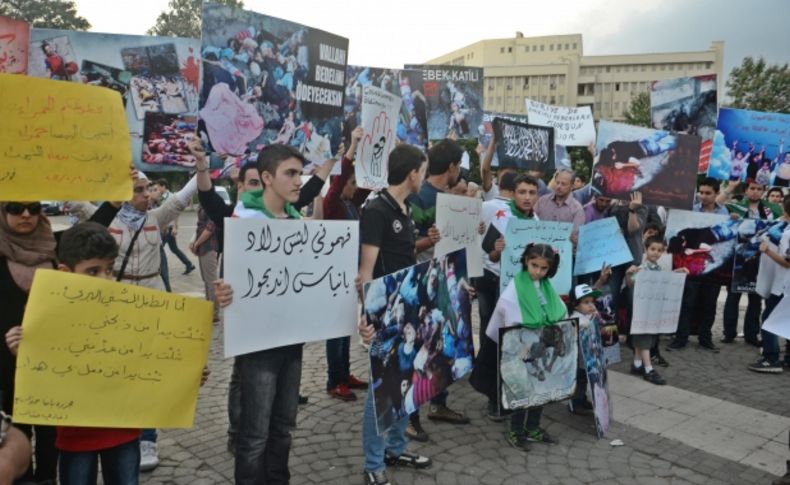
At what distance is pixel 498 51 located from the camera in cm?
12794

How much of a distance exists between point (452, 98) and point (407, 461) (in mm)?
6013

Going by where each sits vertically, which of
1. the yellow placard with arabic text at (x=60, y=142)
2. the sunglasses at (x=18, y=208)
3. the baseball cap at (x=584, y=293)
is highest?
the yellow placard with arabic text at (x=60, y=142)

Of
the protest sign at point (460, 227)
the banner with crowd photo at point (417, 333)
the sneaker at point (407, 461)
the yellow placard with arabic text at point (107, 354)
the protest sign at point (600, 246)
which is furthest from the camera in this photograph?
the protest sign at point (600, 246)

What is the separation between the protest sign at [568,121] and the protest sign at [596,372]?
533 cm

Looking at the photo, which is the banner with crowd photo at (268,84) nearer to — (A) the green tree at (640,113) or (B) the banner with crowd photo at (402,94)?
(B) the banner with crowd photo at (402,94)

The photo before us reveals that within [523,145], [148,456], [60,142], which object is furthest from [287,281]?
[523,145]

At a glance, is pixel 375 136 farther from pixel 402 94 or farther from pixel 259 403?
pixel 402 94

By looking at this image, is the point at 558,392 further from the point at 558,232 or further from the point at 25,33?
the point at 25,33

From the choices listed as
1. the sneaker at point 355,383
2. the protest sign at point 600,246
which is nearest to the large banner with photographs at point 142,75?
the sneaker at point 355,383

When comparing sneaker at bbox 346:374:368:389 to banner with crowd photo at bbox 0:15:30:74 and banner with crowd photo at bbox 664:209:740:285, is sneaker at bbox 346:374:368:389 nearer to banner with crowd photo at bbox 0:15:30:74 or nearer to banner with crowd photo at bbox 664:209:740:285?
banner with crowd photo at bbox 0:15:30:74

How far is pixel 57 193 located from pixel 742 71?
30.7 meters

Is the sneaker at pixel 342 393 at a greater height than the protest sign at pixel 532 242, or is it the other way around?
the protest sign at pixel 532 242

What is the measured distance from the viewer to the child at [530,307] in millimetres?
4277

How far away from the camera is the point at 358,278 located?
3393mm
